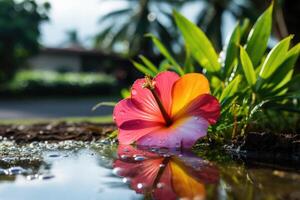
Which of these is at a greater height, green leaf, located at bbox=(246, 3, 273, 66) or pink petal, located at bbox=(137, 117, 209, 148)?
green leaf, located at bbox=(246, 3, 273, 66)

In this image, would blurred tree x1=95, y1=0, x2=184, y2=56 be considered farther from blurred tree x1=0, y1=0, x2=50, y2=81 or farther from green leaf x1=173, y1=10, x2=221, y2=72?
green leaf x1=173, y1=10, x2=221, y2=72

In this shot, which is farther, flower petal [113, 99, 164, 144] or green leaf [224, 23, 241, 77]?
green leaf [224, 23, 241, 77]

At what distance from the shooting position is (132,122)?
1.36 meters

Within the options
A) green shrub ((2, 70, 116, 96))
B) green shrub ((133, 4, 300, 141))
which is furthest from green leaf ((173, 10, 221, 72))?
green shrub ((2, 70, 116, 96))

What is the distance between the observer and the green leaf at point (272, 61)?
1.63 meters

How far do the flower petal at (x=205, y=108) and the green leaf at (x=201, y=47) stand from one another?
2.10 feet

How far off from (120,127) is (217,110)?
10.8 inches

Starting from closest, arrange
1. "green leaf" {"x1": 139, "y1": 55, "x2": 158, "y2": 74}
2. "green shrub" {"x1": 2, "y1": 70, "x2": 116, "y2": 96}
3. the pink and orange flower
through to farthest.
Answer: the pink and orange flower
"green leaf" {"x1": 139, "y1": 55, "x2": 158, "y2": 74}
"green shrub" {"x1": 2, "y1": 70, "x2": 116, "y2": 96}

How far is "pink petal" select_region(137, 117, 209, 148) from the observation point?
1.27 meters

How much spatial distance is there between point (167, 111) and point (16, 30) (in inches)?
875

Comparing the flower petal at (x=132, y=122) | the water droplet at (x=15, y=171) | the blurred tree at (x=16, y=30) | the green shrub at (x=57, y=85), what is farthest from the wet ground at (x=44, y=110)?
the water droplet at (x=15, y=171)

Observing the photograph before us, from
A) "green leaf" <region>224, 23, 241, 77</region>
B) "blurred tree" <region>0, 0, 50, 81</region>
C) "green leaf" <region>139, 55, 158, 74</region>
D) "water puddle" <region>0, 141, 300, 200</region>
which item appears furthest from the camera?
"blurred tree" <region>0, 0, 50, 81</region>

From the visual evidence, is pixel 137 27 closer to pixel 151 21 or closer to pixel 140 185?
pixel 151 21

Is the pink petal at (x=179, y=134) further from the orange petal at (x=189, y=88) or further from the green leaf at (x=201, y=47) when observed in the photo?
the green leaf at (x=201, y=47)
